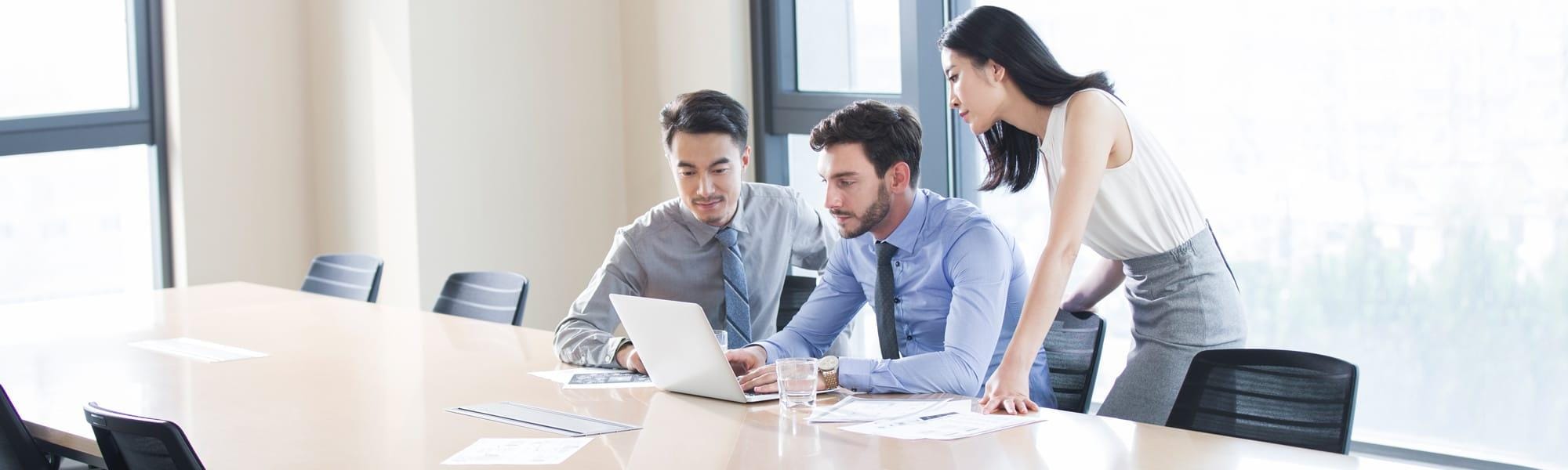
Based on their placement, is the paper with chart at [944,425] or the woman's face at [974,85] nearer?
the paper with chart at [944,425]

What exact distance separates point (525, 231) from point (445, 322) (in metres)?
2.27

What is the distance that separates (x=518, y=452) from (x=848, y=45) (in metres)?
3.42

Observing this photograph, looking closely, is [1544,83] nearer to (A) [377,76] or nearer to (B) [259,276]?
(A) [377,76]

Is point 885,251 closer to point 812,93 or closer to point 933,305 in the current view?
point 933,305

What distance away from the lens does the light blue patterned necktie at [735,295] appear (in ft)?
11.8

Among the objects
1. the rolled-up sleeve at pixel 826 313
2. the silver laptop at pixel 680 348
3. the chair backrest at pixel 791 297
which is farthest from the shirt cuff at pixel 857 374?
the chair backrest at pixel 791 297

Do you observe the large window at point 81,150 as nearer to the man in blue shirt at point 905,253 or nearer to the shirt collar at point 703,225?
the shirt collar at point 703,225

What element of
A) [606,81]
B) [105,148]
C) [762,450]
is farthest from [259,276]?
[762,450]

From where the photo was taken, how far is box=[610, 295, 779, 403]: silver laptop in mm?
2730

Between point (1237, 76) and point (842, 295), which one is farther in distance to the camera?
point (1237, 76)

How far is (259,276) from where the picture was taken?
6309 millimetres

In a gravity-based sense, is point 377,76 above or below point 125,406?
above

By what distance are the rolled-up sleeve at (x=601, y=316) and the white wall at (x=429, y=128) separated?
7.36 feet

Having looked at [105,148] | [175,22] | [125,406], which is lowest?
[125,406]
